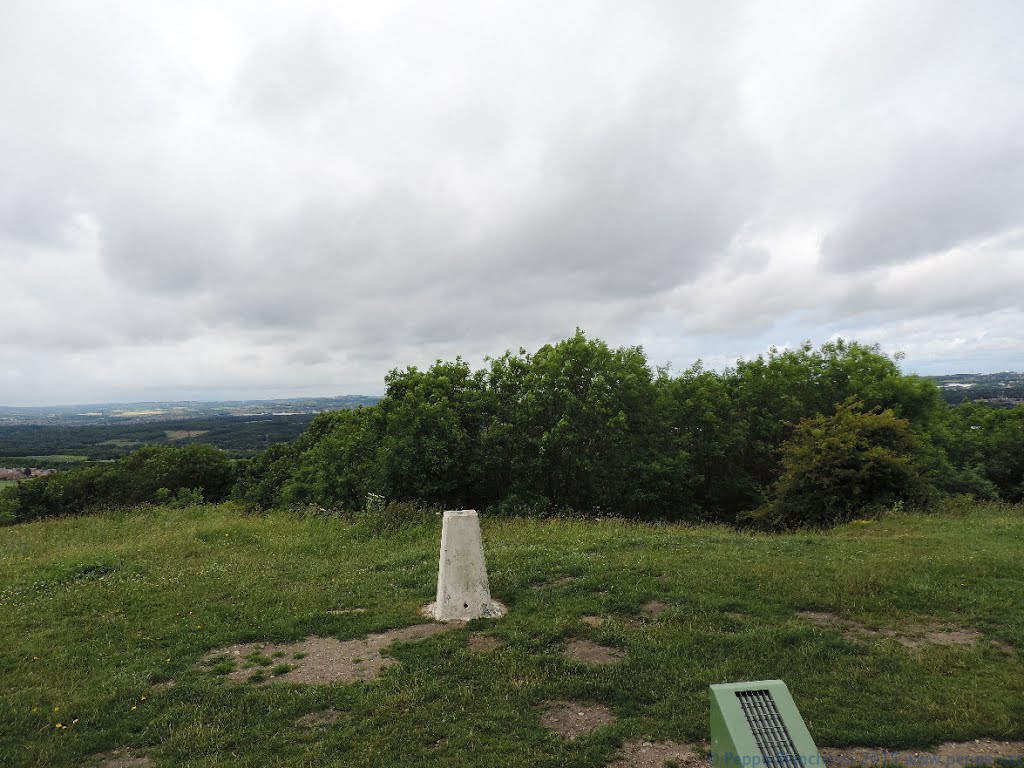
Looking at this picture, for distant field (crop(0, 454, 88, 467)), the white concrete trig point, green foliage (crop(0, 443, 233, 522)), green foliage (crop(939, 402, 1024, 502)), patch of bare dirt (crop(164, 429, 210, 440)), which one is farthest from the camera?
patch of bare dirt (crop(164, 429, 210, 440))

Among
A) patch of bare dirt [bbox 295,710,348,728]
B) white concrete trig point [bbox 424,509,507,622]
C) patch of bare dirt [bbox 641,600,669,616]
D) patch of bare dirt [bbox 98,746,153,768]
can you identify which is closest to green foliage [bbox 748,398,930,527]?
patch of bare dirt [bbox 641,600,669,616]

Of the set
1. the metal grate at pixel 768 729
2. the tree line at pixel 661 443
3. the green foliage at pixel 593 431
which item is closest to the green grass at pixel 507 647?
the metal grate at pixel 768 729

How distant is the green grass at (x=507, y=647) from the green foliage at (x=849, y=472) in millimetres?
5845

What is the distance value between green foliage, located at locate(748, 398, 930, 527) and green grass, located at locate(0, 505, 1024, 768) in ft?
19.2

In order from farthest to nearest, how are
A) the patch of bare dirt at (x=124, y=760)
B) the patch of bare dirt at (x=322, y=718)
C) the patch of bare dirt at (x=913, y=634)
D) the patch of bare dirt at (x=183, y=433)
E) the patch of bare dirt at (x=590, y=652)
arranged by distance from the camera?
the patch of bare dirt at (x=183, y=433) → the patch of bare dirt at (x=913, y=634) → the patch of bare dirt at (x=590, y=652) → the patch of bare dirt at (x=322, y=718) → the patch of bare dirt at (x=124, y=760)

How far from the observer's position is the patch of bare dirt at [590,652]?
6.18 meters

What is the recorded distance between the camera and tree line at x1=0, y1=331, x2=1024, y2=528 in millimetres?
19594

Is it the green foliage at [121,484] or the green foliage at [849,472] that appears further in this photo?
the green foliage at [121,484]

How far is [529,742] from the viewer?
15.3ft

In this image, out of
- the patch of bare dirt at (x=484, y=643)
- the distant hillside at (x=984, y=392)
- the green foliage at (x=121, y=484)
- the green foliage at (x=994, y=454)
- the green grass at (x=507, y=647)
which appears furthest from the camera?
the distant hillside at (x=984, y=392)

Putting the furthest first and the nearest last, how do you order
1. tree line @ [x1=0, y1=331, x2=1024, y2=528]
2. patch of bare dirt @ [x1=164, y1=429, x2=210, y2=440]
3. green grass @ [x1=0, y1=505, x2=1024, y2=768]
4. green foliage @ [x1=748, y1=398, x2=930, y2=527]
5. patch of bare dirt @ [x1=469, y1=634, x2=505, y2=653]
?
1. patch of bare dirt @ [x1=164, y1=429, x2=210, y2=440]
2. tree line @ [x1=0, y1=331, x2=1024, y2=528]
3. green foliage @ [x1=748, y1=398, x2=930, y2=527]
4. patch of bare dirt @ [x1=469, y1=634, x2=505, y2=653]
5. green grass @ [x1=0, y1=505, x2=1024, y2=768]

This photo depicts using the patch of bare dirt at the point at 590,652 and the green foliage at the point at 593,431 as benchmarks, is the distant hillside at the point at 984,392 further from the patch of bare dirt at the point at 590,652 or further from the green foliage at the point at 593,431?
the patch of bare dirt at the point at 590,652

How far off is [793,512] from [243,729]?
20.5 metres

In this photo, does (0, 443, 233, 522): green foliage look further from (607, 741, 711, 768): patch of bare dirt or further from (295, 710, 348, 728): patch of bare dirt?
(607, 741, 711, 768): patch of bare dirt
